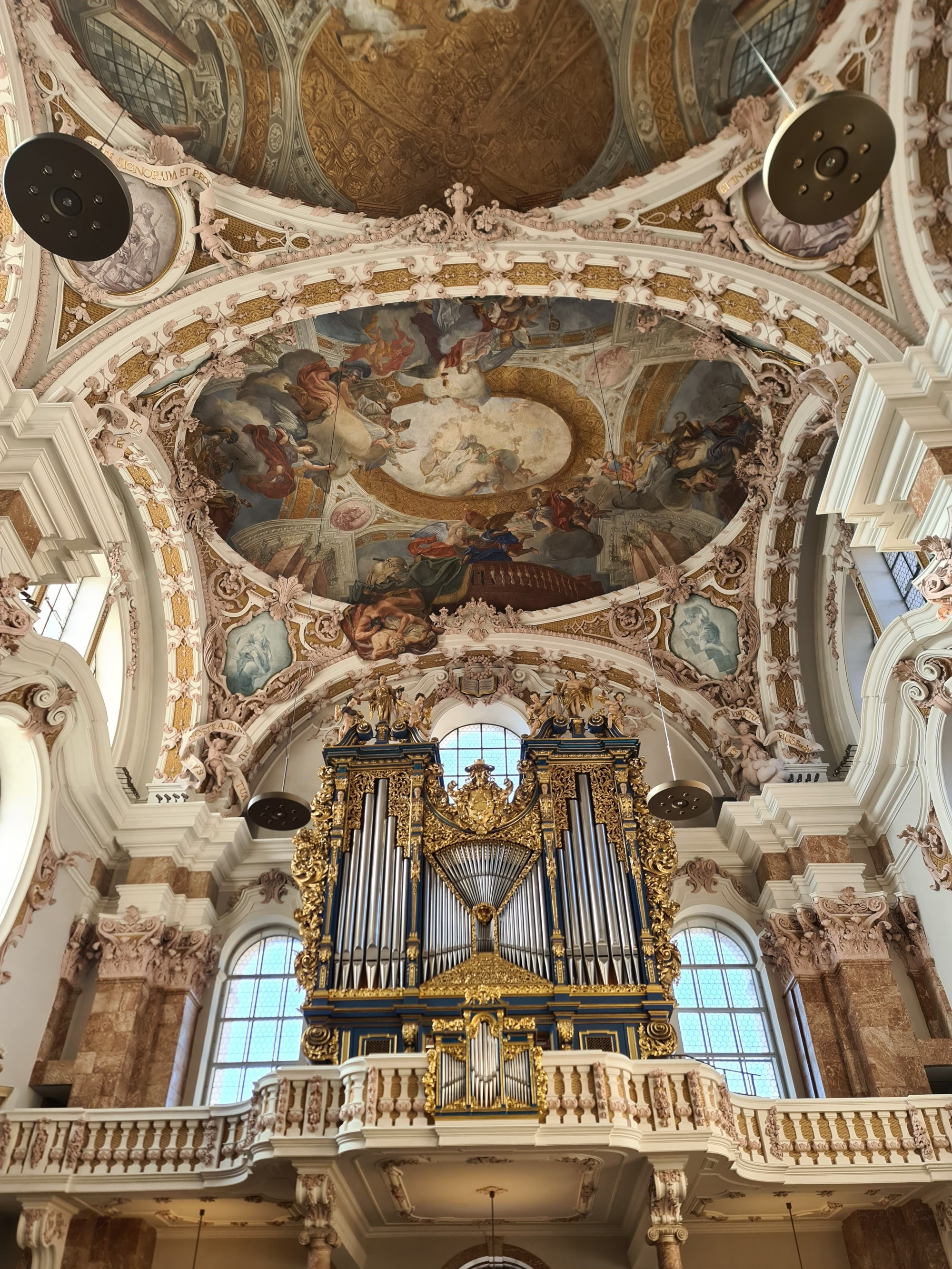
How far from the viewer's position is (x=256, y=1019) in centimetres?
1343

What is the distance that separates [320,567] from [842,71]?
958 cm

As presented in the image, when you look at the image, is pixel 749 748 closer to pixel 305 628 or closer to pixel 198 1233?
pixel 305 628

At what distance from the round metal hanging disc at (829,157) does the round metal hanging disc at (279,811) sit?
803 centimetres

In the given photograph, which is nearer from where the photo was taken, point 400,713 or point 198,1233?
point 198,1233

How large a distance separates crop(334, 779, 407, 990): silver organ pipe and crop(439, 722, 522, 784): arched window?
3207 millimetres

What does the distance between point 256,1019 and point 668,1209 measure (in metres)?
6.22

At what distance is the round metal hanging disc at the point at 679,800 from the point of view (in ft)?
38.6

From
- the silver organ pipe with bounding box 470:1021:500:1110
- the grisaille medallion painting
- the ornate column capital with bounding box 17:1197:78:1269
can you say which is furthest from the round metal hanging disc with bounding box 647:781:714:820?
the ornate column capital with bounding box 17:1197:78:1269

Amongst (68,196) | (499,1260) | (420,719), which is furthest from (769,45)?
(499,1260)

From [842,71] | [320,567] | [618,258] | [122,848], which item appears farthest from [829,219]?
[122,848]

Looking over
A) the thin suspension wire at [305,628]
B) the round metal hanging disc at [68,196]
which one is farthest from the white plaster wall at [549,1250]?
the round metal hanging disc at [68,196]

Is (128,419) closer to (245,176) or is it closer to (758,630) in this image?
(245,176)

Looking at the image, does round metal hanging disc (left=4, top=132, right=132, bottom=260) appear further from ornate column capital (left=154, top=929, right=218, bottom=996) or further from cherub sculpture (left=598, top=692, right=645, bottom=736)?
ornate column capital (left=154, top=929, right=218, bottom=996)

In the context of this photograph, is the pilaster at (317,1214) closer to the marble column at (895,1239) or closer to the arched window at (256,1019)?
the arched window at (256,1019)
